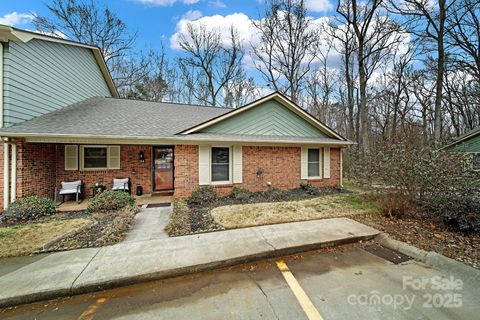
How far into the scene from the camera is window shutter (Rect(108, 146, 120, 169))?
8.69m

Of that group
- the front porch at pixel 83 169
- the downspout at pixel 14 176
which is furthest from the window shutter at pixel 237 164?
the downspout at pixel 14 176

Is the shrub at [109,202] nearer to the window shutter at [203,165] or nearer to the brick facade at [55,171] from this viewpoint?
the brick facade at [55,171]

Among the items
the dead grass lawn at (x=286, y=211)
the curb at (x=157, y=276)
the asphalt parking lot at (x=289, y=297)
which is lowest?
the asphalt parking lot at (x=289, y=297)

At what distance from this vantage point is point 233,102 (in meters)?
23.1

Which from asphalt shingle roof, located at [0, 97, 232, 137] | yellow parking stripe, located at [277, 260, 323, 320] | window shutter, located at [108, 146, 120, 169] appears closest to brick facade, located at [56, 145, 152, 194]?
window shutter, located at [108, 146, 120, 169]

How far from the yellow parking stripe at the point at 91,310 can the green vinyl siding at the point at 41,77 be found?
6988 millimetres

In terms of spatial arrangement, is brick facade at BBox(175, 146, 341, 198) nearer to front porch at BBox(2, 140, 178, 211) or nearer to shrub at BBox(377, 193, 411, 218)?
front porch at BBox(2, 140, 178, 211)

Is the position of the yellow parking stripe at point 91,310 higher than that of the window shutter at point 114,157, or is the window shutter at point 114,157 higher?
the window shutter at point 114,157

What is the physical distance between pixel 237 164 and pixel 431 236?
20.1 ft

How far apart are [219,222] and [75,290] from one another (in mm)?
3160

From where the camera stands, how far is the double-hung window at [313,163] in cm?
1017

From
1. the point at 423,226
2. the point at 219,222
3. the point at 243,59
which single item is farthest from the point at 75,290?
the point at 243,59

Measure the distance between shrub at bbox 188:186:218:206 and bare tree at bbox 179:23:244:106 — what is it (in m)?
16.1

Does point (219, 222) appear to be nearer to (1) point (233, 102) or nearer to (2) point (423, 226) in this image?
(2) point (423, 226)
